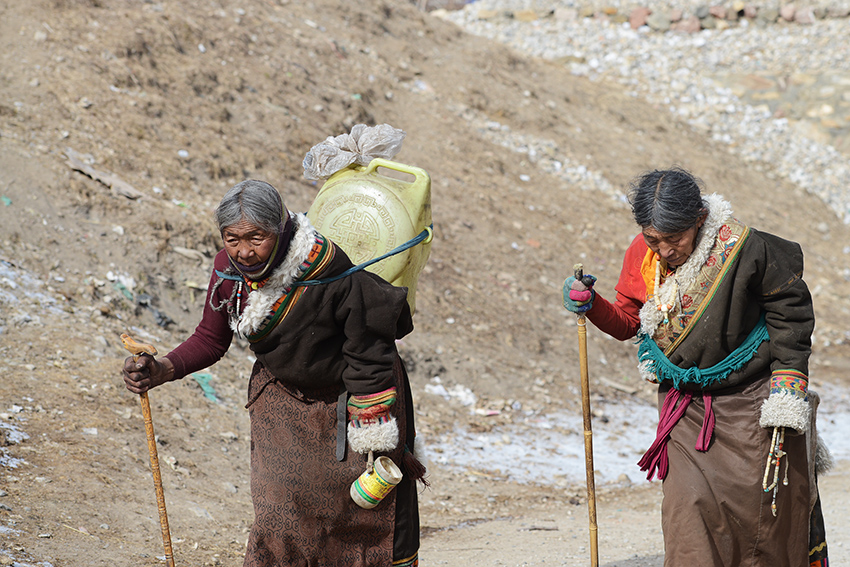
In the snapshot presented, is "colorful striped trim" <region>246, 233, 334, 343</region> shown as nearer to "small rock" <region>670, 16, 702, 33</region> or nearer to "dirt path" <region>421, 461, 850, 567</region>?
"dirt path" <region>421, 461, 850, 567</region>

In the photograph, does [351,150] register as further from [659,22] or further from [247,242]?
[659,22]

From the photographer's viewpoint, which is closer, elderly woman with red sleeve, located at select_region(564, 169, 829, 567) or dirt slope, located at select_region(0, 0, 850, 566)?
elderly woman with red sleeve, located at select_region(564, 169, 829, 567)

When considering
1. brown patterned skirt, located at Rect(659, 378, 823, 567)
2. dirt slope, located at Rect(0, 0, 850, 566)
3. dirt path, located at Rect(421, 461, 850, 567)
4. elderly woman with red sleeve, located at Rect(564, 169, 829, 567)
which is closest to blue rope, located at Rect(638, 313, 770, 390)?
elderly woman with red sleeve, located at Rect(564, 169, 829, 567)

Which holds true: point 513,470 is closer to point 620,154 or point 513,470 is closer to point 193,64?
point 193,64

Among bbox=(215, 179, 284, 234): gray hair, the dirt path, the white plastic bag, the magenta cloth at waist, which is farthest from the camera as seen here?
the dirt path

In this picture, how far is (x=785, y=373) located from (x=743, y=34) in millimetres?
16540

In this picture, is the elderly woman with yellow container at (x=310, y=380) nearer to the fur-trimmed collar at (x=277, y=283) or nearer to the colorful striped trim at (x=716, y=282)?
the fur-trimmed collar at (x=277, y=283)

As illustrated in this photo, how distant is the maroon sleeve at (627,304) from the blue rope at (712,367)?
0.15m

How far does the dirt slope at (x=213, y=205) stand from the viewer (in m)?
4.64

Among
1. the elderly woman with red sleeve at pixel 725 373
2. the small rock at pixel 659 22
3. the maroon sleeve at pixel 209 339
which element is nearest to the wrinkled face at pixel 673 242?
the elderly woman with red sleeve at pixel 725 373

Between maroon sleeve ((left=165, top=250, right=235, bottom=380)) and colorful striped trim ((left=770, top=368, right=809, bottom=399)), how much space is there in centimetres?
190

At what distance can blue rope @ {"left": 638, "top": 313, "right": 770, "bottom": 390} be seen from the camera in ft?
9.52

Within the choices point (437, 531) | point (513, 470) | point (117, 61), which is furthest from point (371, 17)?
point (437, 531)

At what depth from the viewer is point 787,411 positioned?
2.79 m
